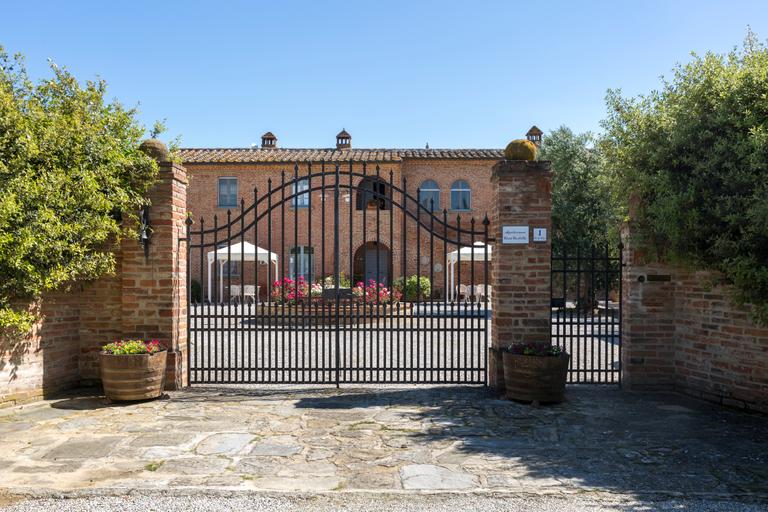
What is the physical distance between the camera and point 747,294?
5.41 metres

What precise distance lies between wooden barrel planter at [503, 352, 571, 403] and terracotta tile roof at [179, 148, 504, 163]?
726 inches

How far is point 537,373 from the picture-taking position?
612 cm

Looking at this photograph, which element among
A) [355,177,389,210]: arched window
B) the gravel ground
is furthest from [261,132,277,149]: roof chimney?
the gravel ground

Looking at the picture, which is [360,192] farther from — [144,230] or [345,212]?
[144,230]

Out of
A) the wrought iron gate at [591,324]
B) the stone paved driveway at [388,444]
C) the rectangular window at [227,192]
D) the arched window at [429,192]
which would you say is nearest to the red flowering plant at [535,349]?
the wrought iron gate at [591,324]

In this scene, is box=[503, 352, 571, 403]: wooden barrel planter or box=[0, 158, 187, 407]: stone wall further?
box=[0, 158, 187, 407]: stone wall

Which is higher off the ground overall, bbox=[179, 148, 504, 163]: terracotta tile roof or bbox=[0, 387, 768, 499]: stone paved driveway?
bbox=[179, 148, 504, 163]: terracotta tile roof

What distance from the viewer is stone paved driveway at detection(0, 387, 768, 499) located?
4.00 meters

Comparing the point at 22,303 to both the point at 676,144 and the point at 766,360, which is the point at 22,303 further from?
the point at 766,360

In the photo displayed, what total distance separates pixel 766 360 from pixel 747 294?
0.89 meters

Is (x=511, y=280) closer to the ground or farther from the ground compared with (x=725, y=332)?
farther from the ground

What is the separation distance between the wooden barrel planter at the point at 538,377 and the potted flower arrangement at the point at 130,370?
398cm

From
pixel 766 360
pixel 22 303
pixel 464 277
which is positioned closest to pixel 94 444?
pixel 22 303

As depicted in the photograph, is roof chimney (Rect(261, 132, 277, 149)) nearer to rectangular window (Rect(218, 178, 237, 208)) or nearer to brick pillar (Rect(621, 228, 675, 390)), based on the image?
rectangular window (Rect(218, 178, 237, 208))
